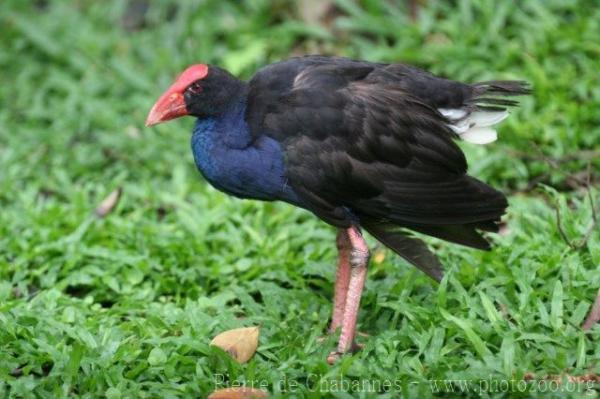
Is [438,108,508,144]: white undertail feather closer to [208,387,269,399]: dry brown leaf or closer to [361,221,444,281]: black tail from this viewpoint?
[361,221,444,281]: black tail

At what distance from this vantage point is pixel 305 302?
5469mm

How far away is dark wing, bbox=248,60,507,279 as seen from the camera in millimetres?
4840

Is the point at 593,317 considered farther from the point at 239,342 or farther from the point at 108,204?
the point at 108,204

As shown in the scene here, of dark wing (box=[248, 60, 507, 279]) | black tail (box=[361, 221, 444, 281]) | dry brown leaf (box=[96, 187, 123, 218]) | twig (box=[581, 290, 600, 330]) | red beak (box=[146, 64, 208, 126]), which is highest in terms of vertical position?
red beak (box=[146, 64, 208, 126])

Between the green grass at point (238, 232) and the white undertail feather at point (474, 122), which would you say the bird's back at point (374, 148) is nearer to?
the white undertail feather at point (474, 122)

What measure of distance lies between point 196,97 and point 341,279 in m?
1.24

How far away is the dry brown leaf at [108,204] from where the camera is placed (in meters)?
6.55

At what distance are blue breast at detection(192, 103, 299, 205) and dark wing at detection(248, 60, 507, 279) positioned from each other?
0.07 m

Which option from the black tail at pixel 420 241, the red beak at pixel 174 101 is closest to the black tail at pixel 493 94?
the black tail at pixel 420 241

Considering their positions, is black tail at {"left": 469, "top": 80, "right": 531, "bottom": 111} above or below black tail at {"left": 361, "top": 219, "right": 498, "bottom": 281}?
above

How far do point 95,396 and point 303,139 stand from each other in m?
1.55

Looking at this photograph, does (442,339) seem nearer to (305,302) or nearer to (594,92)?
(305,302)

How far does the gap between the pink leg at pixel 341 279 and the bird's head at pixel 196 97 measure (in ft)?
3.12

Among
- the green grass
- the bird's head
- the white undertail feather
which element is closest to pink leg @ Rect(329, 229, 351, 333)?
the green grass
